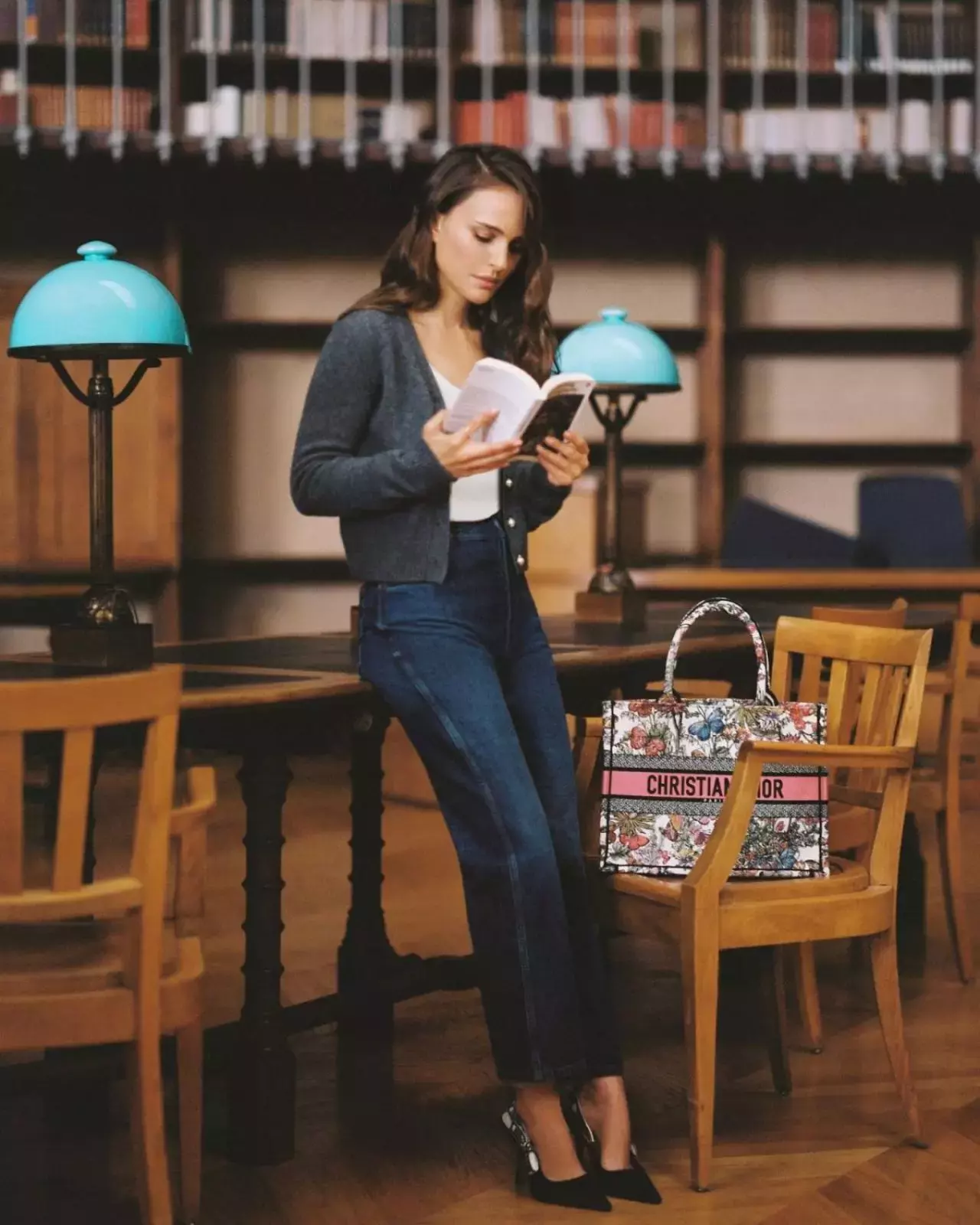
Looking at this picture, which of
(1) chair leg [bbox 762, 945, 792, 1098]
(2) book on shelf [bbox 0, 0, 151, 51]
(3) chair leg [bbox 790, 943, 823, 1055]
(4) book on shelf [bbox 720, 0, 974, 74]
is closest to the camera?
(1) chair leg [bbox 762, 945, 792, 1098]

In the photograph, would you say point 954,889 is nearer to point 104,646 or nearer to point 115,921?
point 104,646

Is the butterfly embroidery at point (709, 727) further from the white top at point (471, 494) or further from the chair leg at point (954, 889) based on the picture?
the chair leg at point (954, 889)

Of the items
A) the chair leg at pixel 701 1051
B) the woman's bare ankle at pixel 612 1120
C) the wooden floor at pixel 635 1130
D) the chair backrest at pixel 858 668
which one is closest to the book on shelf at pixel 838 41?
the wooden floor at pixel 635 1130

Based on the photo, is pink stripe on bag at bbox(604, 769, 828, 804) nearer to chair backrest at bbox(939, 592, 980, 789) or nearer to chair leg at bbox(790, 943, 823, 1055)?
chair leg at bbox(790, 943, 823, 1055)

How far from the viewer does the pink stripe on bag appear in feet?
7.92

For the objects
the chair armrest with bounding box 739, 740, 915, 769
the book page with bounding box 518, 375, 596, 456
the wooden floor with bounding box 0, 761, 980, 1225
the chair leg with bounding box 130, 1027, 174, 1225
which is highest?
the book page with bounding box 518, 375, 596, 456

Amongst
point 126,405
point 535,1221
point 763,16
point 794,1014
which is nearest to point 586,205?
point 763,16

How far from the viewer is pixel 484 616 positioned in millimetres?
2334

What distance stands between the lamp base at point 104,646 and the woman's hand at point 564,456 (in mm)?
652

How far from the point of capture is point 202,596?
657cm

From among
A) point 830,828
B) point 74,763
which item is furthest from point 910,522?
point 74,763

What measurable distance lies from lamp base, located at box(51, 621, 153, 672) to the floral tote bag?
2.35 feet

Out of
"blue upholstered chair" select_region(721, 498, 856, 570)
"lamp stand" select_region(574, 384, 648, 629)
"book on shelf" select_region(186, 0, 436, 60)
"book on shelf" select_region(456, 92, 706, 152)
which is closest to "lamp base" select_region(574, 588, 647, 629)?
"lamp stand" select_region(574, 384, 648, 629)

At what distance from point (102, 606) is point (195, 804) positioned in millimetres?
576
